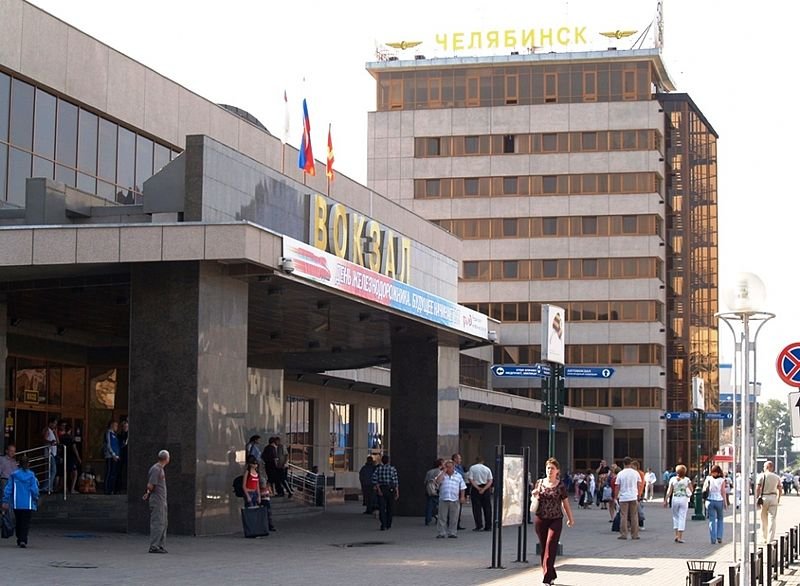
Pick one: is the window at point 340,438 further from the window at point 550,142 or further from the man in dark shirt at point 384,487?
the window at point 550,142

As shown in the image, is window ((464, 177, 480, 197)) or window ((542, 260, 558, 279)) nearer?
window ((542, 260, 558, 279))

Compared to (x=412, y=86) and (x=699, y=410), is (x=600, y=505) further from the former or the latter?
(x=412, y=86)

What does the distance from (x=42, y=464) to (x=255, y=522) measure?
1061cm

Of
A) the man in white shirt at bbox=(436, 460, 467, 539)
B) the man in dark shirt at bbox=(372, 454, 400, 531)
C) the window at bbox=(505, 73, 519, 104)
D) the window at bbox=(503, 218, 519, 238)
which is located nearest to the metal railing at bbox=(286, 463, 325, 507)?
the man in dark shirt at bbox=(372, 454, 400, 531)

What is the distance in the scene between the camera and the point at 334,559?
21.2m

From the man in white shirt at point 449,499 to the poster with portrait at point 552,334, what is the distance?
302 cm

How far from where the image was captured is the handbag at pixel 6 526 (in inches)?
909

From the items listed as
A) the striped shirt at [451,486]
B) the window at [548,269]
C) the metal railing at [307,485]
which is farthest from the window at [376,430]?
the striped shirt at [451,486]

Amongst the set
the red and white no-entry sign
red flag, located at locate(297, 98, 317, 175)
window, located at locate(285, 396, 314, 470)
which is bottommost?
window, located at locate(285, 396, 314, 470)

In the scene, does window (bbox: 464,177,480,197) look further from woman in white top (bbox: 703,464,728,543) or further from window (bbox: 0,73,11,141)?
window (bbox: 0,73,11,141)

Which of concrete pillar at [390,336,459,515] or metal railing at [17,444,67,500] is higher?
concrete pillar at [390,336,459,515]

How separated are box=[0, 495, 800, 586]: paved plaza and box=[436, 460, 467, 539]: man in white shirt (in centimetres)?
47

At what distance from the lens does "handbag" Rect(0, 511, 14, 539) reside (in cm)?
2308

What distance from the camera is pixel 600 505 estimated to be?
54469mm
